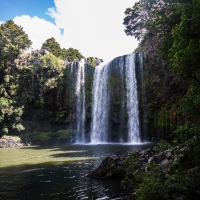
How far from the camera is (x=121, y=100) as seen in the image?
33094mm

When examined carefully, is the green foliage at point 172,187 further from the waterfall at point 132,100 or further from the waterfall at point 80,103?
the waterfall at point 80,103

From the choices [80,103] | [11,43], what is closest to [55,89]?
[80,103]

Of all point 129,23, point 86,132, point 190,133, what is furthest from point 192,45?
point 129,23

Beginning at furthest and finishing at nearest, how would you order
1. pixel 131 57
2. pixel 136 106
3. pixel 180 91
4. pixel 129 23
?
pixel 129 23
pixel 131 57
pixel 136 106
pixel 180 91

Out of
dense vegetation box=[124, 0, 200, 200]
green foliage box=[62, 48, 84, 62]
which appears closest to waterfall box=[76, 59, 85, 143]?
dense vegetation box=[124, 0, 200, 200]

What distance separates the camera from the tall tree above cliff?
33.2 meters

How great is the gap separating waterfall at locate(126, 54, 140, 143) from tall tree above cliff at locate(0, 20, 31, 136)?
55.4 feet

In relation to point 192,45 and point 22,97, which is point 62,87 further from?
point 192,45

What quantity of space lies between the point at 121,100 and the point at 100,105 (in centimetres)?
349

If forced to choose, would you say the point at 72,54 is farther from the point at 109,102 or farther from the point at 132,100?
the point at 132,100

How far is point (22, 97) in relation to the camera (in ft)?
121

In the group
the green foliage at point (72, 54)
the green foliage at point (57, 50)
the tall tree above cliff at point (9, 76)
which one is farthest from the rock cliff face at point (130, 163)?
the green foliage at point (72, 54)

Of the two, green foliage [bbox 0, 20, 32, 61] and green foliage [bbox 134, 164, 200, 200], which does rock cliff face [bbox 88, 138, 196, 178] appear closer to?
green foliage [bbox 134, 164, 200, 200]

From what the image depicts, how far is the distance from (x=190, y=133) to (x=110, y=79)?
27.3 m
